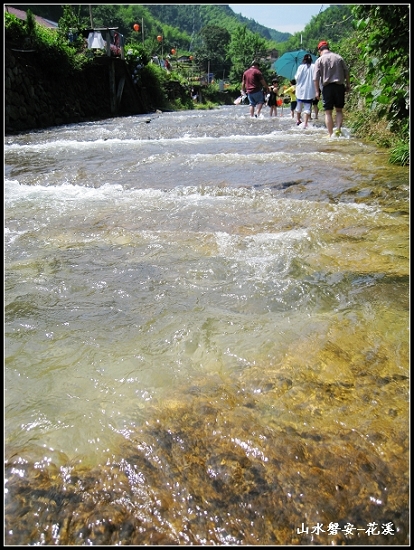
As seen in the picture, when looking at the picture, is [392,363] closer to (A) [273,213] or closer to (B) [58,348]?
(B) [58,348]

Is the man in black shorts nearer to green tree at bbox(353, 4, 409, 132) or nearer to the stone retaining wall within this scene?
green tree at bbox(353, 4, 409, 132)

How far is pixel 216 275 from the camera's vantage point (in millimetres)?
2504

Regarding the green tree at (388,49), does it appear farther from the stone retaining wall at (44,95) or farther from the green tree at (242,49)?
the green tree at (242,49)

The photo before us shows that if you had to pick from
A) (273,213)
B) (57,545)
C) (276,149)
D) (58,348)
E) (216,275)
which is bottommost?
(57,545)

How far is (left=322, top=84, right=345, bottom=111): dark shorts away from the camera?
6.85 m

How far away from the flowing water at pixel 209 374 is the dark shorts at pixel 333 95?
149 inches

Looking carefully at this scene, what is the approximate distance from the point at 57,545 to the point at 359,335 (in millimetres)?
1362

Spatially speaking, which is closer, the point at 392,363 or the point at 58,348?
the point at 392,363

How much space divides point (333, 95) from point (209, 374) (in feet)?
21.6

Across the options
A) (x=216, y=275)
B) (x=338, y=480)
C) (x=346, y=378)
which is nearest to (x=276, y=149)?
(x=216, y=275)

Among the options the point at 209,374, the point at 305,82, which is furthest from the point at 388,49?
the point at 305,82

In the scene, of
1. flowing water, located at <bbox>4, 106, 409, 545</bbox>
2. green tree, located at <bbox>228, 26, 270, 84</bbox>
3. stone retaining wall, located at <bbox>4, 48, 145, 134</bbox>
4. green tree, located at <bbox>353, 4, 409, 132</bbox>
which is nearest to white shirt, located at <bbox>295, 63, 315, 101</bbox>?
green tree, located at <bbox>353, 4, 409, 132</bbox>

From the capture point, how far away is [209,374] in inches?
64.3

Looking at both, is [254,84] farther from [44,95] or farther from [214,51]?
[214,51]
